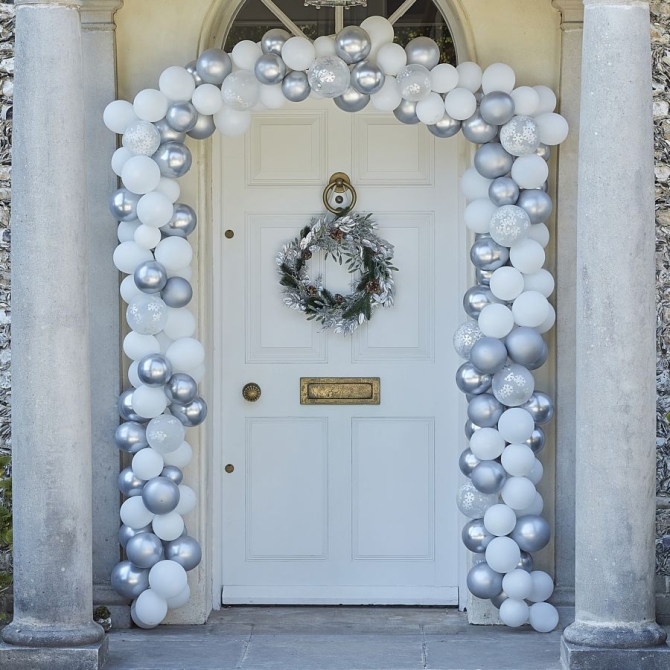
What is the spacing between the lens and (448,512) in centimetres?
564

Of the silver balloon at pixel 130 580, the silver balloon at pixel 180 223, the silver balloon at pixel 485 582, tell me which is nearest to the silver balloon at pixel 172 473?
the silver balloon at pixel 130 580

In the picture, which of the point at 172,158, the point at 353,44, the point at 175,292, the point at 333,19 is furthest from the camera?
the point at 333,19

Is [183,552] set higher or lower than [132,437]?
lower

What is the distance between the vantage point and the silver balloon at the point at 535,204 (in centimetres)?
500

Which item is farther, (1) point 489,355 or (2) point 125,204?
(2) point 125,204

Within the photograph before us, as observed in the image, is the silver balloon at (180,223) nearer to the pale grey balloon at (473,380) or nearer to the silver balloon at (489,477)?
the pale grey balloon at (473,380)

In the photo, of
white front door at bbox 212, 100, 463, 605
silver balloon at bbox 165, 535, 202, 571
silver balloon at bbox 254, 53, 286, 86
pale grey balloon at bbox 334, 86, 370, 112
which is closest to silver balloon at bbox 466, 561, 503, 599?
white front door at bbox 212, 100, 463, 605

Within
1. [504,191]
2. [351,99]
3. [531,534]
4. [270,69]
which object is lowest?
[531,534]

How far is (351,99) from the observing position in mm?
5000

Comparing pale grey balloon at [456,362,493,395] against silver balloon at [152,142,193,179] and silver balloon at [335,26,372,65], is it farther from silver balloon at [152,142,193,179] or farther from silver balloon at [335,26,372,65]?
silver balloon at [152,142,193,179]

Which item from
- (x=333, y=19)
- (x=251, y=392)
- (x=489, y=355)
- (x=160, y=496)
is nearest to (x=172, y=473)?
(x=160, y=496)

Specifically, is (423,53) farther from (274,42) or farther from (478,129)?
(274,42)

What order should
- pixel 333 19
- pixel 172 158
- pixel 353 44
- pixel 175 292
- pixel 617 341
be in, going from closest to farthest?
pixel 617 341, pixel 353 44, pixel 172 158, pixel 175 292, pixel 333 19

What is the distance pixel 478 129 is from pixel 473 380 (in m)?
1.13
